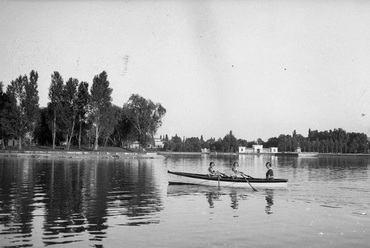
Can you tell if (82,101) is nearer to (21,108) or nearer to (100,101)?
(100,101)

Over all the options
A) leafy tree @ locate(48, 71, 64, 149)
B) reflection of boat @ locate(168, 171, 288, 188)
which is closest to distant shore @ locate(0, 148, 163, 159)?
leafy tree @ locate(48, 71, 64, 149)

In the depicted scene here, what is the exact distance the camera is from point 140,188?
29.8m

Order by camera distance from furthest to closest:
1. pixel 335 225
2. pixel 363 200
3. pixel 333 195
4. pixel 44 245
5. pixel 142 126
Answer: pixel 142 126
pixel 333 195
pixel 363 200
pixel 335 225
pixel 44 245

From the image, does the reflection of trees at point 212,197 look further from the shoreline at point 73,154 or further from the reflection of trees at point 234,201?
the shoreline at point 73,154

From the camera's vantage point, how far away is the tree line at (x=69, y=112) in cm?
7881

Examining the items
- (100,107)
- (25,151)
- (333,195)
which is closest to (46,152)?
(25,151)

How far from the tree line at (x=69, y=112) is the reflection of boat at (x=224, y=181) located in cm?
5682

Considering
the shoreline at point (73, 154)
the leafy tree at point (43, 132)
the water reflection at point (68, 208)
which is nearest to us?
the water reflection at point (68, 208)

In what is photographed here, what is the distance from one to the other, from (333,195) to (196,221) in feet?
49.3

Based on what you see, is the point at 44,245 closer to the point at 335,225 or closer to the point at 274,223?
the point at 274,223

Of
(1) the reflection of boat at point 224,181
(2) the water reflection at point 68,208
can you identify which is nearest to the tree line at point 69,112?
(2) the water reflection at point 68,208

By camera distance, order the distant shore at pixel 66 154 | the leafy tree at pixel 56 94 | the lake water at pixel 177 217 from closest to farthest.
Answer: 1. the lake water at pixel 177 217
2. the distant shore at pixel 66 154
3. the leafy tree at pixel 56 94

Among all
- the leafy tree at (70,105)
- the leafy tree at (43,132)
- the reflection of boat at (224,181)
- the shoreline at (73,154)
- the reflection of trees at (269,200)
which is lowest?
the reflection of trees at (269,200)

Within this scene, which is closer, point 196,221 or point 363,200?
point 196,221
